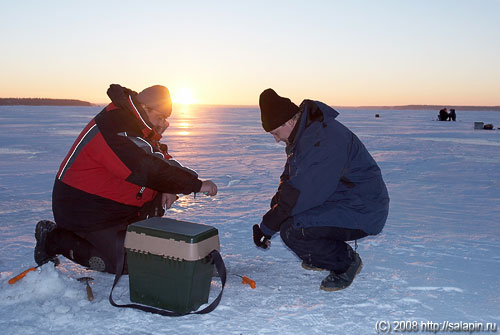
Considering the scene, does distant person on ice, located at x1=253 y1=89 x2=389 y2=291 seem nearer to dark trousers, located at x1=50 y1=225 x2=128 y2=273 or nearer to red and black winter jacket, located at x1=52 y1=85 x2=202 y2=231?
red and black winter jacket, located at x1=52 y1=85 x2=202 y2=231

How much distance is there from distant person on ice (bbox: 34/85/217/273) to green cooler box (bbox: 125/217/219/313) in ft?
1.54

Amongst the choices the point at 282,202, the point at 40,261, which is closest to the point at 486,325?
the point at 282,202

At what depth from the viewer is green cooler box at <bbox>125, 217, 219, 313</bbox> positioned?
8.04 ft

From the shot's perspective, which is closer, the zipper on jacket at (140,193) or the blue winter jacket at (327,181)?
the blue winter jacket at (327,181)

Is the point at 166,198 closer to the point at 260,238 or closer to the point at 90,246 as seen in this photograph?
the point at 90,246

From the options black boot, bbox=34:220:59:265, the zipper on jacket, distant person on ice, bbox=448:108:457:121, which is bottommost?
black boot, bbox=34:220:59:265

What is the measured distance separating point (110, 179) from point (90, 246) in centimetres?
50

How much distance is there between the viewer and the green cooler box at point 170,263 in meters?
2.45

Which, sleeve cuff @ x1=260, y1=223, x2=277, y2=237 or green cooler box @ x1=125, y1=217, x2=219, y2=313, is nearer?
green cooler box @ x1=125, y1=217, x2=219, y2=313

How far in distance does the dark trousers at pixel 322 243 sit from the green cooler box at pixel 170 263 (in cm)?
63

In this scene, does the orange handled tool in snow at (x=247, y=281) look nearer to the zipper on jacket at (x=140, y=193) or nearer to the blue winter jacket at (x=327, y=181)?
the blue winter jacket at (x=327, y=181)

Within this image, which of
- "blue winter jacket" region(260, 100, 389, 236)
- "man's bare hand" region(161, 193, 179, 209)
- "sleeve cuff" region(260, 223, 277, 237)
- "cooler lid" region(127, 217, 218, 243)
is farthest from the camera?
"man's bare hand" region(161, 193, 179, 209)

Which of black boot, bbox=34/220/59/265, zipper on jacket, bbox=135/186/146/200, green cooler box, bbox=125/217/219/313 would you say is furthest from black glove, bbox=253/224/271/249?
black boot, bbox=34/220/59/265

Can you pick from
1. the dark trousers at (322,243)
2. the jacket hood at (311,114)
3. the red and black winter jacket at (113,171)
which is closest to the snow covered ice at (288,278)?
the dark trousers at (322,243)
